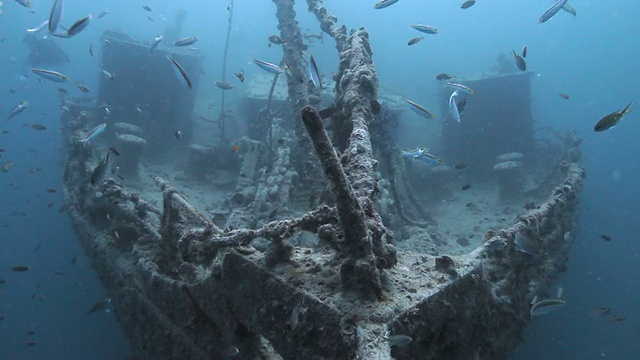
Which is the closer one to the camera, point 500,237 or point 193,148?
point 500,237

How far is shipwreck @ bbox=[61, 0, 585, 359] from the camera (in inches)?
87.7

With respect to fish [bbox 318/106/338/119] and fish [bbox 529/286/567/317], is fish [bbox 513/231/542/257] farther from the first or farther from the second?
fish [bbox 318/106/338/119]

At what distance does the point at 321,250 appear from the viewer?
3.09 metres

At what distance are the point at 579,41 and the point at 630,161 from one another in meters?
114

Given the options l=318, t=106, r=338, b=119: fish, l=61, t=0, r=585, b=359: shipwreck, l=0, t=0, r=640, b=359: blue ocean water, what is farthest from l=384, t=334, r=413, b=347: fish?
l=0, t=0, r=640, b=359: blue ocean water

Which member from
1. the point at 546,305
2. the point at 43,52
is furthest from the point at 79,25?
the point at 43,52

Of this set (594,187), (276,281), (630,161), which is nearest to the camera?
(276,281)

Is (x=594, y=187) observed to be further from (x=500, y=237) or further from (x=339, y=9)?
(x=339, y=9)

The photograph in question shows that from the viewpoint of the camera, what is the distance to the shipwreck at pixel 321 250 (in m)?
2.23

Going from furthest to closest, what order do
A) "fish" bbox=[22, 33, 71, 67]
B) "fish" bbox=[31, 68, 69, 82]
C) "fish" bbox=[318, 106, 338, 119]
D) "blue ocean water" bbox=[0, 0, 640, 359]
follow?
"fish" bbox=[22, 33, 71, 67]
"blue ocean water" bbox=[0, 0, 640, 359]
"fish" bbox=[31, 68, 69, 82]
"fish" bbox=[318, 106, 338, 119]

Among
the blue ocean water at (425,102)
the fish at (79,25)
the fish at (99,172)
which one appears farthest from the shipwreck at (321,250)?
the blue ocean water at (425,102)

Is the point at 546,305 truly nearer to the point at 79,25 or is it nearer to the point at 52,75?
the point at 79,25

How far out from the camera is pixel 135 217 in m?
5.90

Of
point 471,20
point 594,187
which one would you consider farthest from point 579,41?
point 594,187
